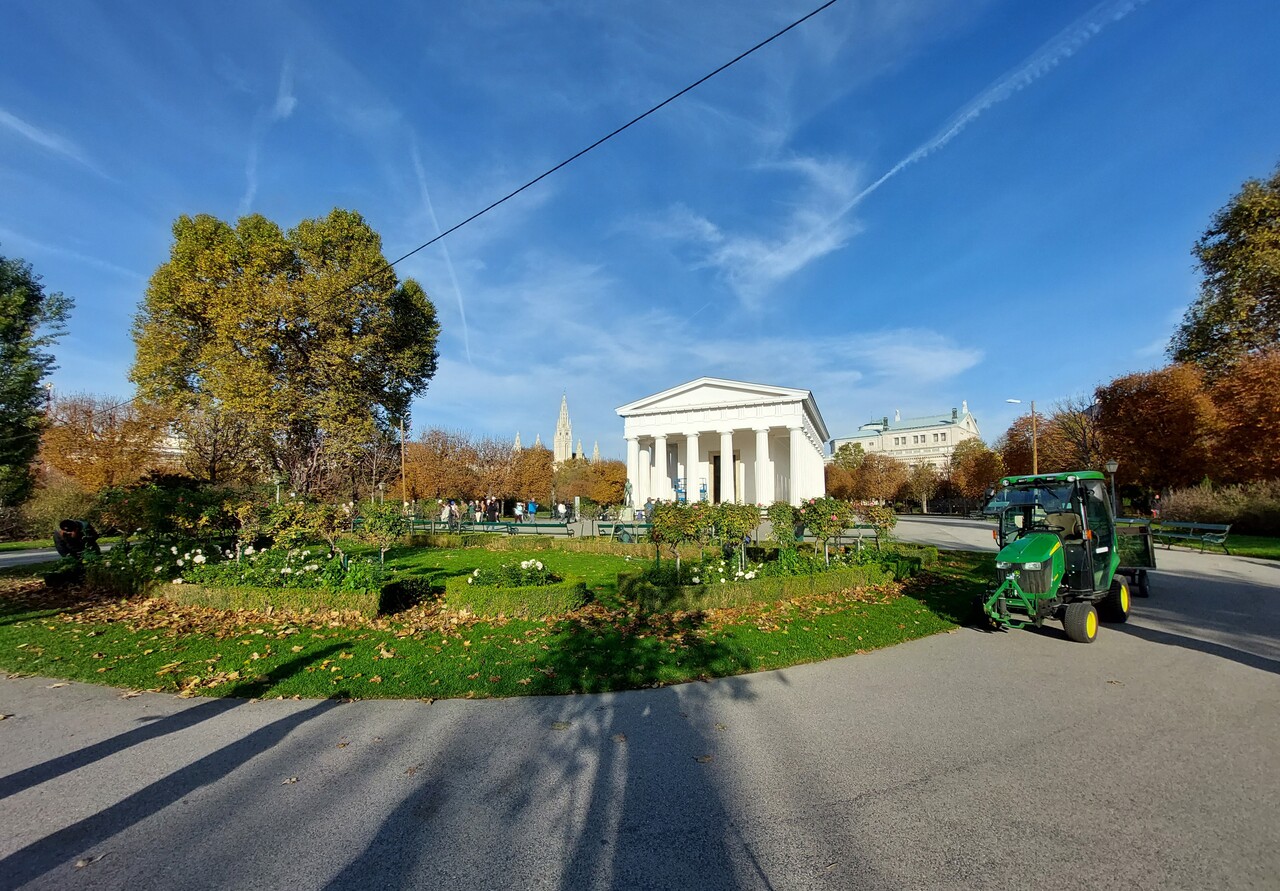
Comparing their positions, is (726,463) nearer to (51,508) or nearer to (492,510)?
(492,510)

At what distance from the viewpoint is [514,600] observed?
8.54 m

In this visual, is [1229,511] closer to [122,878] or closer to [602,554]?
[602,554]

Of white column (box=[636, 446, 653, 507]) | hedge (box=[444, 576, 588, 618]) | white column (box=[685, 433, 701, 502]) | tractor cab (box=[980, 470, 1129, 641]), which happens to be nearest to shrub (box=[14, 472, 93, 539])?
hedge (box=[444, 576, 588, 618])

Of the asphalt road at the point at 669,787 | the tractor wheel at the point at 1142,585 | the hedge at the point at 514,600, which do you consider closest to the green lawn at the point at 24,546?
the asphalt road at the point at 669,787

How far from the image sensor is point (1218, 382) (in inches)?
1073

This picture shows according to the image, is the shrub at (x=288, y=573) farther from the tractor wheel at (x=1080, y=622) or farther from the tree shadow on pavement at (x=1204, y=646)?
the tree shadow on pavement at (x=1204, y=646)

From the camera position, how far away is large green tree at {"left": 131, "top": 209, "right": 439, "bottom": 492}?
78.7ft

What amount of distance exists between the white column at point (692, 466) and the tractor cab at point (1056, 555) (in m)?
35.6

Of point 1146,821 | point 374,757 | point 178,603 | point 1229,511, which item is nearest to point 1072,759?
point 1146,821

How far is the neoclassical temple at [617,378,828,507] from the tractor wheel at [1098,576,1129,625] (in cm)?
2944

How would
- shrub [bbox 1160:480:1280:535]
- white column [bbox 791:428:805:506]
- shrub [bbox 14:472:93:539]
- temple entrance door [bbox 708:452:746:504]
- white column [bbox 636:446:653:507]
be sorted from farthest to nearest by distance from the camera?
temple entrance door [bbox 708:452:746:504]
white column [bbox 636:446:653:507]
white column [bbox 791:428:805:506]
shrub [bbox 1160:480:1280:535]
shrub [bbox 14:472:93:539]

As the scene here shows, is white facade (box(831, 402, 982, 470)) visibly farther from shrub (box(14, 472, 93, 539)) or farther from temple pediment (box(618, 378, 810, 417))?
shrub (box(14, 472, 93, 539))

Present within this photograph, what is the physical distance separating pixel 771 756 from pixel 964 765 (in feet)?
4.61

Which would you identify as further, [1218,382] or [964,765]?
[1218,382]
